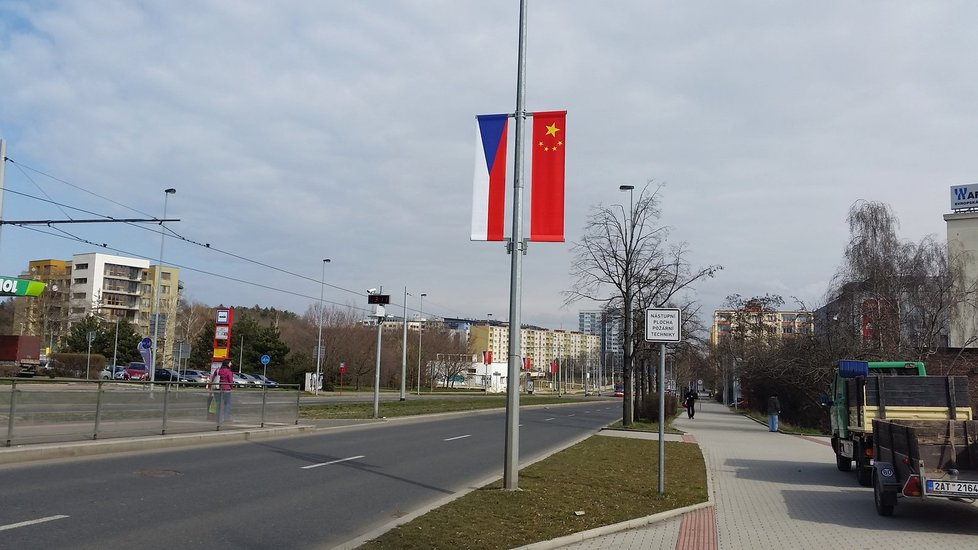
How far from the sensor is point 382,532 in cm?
793

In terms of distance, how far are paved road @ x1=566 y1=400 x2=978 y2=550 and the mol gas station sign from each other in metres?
29.9

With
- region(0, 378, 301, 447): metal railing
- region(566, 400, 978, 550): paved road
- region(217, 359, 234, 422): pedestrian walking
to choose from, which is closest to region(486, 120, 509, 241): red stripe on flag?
region(566, 400, 978, 550): paved road

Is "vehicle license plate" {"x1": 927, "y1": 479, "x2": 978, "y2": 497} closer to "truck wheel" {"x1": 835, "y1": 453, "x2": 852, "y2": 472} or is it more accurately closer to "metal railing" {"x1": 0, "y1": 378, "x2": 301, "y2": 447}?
"truck wheel" {"x1": 835, "y1": 453, "x2": 852, "y2": 472}

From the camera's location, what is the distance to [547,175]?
1142cm

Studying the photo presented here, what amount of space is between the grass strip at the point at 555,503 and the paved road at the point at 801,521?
18.1 inches

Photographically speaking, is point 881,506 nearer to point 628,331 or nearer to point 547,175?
point 547,175

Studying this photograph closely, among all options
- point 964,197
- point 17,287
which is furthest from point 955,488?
point 964,197

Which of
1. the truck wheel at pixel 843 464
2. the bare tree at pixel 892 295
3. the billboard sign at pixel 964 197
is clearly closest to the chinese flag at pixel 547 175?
the truck wheel at pixel 843 464

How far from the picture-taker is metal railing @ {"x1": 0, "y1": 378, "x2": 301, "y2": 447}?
13664mm

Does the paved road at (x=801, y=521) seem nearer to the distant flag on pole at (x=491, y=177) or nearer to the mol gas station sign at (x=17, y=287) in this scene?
the distant flag on pole at (x=491, y=177)

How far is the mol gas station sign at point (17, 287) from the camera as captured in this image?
30938 millimetres

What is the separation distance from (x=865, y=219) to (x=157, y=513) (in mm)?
34181

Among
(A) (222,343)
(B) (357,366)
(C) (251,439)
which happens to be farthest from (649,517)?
(B) (357,366)

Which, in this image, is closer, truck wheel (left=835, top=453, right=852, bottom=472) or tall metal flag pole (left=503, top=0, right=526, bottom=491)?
tall metal flag pole (left=503, top=0, right=526, bottom=491)
